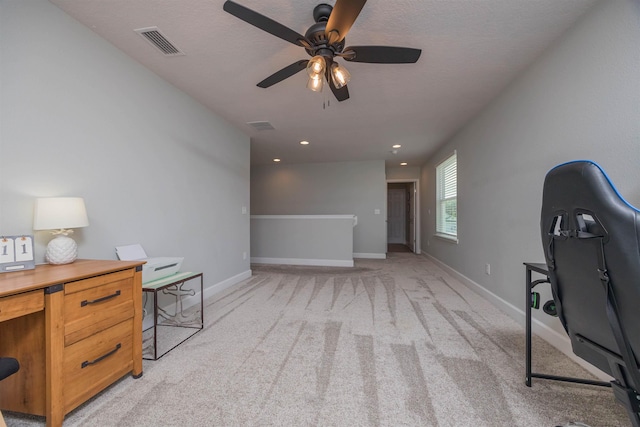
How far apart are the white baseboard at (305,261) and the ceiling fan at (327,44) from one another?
156 inches

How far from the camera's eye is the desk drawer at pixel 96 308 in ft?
4.24

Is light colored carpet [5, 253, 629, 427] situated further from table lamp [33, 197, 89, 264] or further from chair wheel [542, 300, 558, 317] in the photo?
table lamp [33, 197, 89, 264]

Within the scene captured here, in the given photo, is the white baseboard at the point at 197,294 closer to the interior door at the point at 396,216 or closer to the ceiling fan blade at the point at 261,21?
the ceiling fan blade at the point at 261,21

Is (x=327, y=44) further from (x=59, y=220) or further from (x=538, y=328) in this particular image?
(x=538, y=328)

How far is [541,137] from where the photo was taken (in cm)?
214

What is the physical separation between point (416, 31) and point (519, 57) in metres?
0.98

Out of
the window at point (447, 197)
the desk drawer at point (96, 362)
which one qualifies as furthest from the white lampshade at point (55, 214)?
the window at point (447, 197)

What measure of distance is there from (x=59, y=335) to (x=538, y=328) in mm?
3159

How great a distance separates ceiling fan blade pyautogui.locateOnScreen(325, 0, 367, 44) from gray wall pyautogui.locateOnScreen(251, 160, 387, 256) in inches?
197

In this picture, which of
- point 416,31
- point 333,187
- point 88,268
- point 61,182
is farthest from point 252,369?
point 333,187

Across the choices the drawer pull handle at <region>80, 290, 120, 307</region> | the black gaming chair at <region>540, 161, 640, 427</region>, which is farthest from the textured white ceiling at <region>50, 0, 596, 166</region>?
the drawer pull handle at <region>80, 290, 120, 307</region>

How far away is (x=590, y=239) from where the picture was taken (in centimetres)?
85

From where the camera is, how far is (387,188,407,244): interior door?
31.3 feet

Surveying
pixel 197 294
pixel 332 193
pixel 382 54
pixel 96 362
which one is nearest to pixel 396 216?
pixel 332 193
